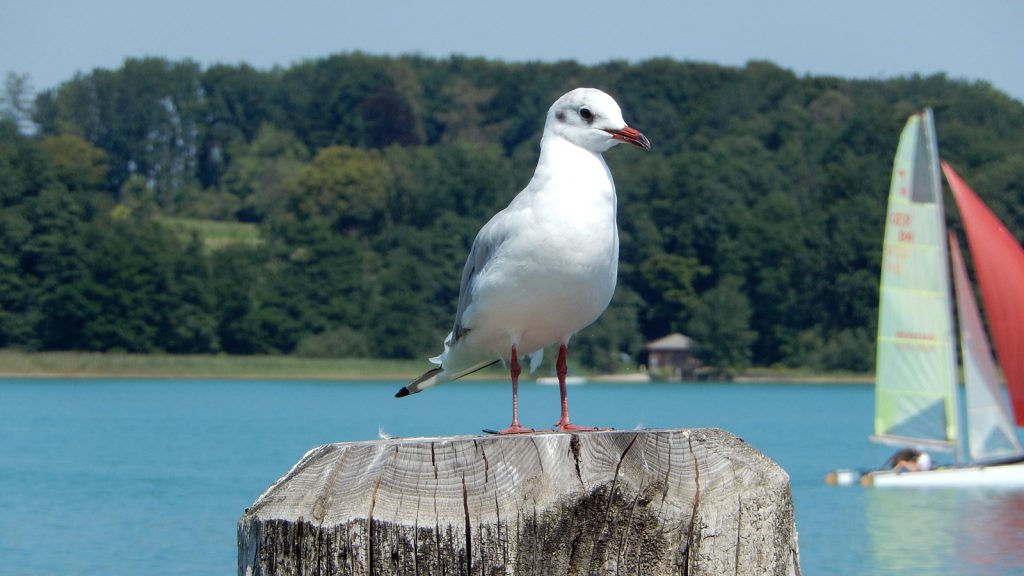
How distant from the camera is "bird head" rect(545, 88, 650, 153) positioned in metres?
5.30

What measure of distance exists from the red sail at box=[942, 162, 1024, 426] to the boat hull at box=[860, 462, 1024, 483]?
3.54 ft

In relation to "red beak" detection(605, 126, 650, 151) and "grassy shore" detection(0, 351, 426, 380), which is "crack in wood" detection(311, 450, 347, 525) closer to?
"red beak" detection(605, 126, 650, 151)

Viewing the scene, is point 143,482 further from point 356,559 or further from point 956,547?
point 356,559

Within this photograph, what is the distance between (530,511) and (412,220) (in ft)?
322

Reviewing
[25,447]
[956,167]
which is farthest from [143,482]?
[956,167]

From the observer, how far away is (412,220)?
3976 inches

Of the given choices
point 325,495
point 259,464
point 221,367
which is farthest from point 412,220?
point 325,495

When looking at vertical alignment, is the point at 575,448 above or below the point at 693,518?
above

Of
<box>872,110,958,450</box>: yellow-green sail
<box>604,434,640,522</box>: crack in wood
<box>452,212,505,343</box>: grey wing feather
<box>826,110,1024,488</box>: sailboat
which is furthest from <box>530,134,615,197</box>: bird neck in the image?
<box>872,110,958,450</box>: yellow-green sail

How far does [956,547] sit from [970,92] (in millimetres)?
109920

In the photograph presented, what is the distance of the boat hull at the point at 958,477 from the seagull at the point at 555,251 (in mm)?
24877

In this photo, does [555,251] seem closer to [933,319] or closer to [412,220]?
[933,319]

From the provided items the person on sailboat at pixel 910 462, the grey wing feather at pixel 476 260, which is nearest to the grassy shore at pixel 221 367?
the person on sailboat at pixel 910 462

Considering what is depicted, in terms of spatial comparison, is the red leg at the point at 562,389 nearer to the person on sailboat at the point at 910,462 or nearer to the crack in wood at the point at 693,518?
the crack in wood at the point at 693,518
